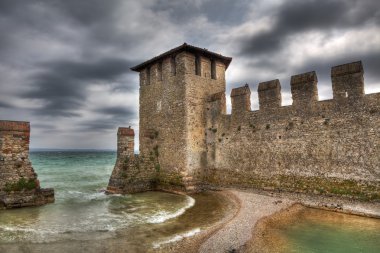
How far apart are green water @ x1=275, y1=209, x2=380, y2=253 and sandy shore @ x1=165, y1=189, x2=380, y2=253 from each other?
1.94 ft

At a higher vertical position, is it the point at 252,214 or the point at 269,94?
the point at 269,94

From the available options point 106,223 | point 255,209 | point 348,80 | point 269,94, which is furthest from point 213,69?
point 106,223

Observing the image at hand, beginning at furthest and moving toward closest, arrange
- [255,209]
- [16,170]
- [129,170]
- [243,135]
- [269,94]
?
[129,170]
[243,135]
[269,94]
[16,170]
[255,209]

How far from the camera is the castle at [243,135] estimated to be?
33.4 feet

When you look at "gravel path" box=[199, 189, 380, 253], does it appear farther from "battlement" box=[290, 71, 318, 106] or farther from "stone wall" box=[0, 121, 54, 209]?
"stone wall" box=[0, 121, 54, 209]

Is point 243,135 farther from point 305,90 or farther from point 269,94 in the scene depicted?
point 305,90

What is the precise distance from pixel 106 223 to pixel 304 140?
901cm

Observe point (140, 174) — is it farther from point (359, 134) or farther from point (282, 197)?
point (359, 134)

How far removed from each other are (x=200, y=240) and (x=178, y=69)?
10.8m

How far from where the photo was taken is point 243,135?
14.2 m

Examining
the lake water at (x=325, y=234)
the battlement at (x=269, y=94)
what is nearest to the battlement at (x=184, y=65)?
the battlement at (x=269, y=94)

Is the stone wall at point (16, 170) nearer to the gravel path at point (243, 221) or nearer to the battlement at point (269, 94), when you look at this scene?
the gravel path at point (243, 221)

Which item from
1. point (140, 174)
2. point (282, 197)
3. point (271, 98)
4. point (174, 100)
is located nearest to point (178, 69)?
point (174, 100)

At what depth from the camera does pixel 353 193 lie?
9922 mm
